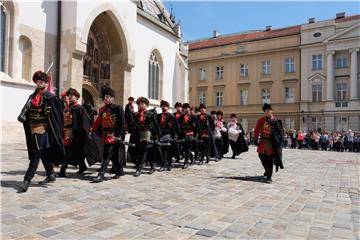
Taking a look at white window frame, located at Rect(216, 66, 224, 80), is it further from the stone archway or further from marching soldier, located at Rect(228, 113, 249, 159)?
marching soldier, located at Rect(228, 113, 249, 159)

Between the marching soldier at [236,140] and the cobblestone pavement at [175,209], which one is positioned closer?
the cobblestone pavement at [175,209]

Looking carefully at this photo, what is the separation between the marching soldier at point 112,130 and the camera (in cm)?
779

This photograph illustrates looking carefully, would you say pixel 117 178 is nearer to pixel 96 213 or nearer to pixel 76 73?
pixel 96 213

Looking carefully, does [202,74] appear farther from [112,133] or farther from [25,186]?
[25,186]

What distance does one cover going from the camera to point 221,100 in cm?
5088

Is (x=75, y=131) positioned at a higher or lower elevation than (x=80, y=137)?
higher

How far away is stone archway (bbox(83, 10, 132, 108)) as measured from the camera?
20703mm

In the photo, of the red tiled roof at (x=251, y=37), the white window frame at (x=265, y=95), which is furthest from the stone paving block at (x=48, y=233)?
the red tiled roof at (x=251, y=37)

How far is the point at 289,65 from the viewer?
1810 inches

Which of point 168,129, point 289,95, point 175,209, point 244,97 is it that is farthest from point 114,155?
point 244,97

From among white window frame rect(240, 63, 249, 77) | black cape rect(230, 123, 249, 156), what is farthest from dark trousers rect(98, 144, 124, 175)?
white window frame rect(240, 63, 249, 77)

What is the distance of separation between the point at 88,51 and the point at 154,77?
6346 mm

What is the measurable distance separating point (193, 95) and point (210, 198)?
47.2 meters

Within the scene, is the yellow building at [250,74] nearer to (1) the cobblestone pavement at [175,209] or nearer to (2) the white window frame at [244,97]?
(2) the white window frame at [244,97]
